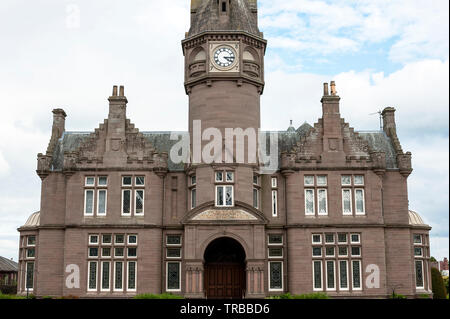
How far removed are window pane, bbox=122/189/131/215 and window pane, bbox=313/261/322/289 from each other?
12386 millimetres

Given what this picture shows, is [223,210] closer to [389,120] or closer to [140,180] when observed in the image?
[140,180]

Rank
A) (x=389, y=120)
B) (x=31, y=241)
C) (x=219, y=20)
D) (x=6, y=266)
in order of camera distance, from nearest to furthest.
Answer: (x=219, y=20), (x=31, y=241), (x=389, y=120), (x=6, y=266)

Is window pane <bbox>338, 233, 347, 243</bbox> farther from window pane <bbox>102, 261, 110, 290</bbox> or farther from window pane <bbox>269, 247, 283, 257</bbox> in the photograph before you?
window pane <bbox>102, 261, 110, 290</bbox>

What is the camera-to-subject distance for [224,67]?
120 feet

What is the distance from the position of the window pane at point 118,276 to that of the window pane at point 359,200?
613 inches

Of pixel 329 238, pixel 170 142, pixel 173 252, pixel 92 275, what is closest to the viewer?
pixel 92 275

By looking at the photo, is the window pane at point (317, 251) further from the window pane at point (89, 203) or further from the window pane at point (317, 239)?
the window pane at point (89, 203)

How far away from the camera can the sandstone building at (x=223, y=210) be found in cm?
3528

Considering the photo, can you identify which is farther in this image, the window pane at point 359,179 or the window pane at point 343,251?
the window pane at point 359,179

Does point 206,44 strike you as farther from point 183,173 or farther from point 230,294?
point 230,294

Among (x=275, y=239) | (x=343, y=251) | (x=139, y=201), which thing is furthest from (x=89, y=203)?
(x=343, y=251)

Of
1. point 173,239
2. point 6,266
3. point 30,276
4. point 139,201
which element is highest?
point 139,201

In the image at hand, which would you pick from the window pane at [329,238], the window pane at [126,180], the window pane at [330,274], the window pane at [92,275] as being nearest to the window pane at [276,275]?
the window pane at [330,274]

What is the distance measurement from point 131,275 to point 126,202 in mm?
4640
